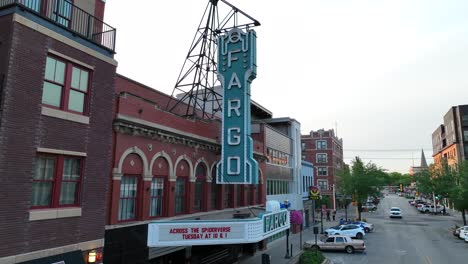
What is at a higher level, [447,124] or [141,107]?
[447,124]

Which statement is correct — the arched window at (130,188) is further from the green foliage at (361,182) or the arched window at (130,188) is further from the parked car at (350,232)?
the green foliage at (361,182)

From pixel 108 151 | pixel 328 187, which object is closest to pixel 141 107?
pixel 108 151

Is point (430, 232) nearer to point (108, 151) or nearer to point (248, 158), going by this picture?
point (248, 158)

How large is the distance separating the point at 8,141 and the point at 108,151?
4128mm

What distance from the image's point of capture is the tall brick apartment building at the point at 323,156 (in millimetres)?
80312

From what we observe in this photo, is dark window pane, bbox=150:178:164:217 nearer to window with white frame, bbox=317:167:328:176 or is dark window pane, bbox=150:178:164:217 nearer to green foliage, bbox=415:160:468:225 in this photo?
green foliage, bbox=415:160:468:225

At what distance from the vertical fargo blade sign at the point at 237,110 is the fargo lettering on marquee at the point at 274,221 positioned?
254 centimetres

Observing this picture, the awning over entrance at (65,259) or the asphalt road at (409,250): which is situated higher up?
the awning over entrance at (65,259)

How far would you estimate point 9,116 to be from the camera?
1034cm

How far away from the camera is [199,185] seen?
21094 mm

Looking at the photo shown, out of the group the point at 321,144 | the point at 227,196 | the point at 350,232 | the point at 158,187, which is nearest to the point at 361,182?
the point at 350,232

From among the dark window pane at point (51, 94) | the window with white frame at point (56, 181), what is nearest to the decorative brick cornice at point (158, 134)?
the window with white frame at point (56, 181)

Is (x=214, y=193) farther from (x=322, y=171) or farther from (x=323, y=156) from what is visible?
(x=323, y=156)

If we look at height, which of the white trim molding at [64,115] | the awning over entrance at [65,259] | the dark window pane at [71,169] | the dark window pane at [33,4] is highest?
the dark window pane at [33,4]
